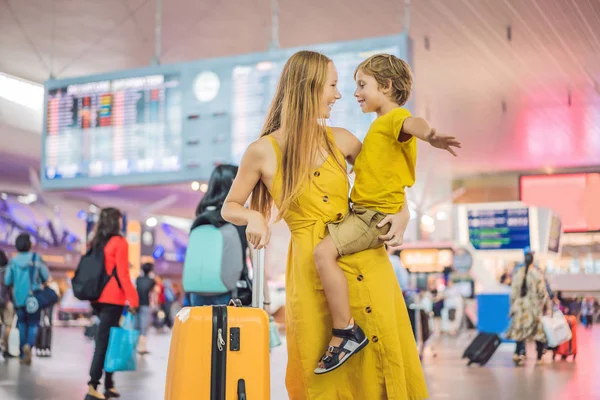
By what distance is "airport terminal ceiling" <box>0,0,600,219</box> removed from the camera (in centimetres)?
1095

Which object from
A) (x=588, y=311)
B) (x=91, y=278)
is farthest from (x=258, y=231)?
(x=588, y=311)

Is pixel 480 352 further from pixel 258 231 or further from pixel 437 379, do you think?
pixel 258 231

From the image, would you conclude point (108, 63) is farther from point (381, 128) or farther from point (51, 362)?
point (381, 128)

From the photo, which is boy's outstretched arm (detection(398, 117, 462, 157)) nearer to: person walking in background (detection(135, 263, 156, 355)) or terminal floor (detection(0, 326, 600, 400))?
terminal floor (detection(0, 326, 600, 400))

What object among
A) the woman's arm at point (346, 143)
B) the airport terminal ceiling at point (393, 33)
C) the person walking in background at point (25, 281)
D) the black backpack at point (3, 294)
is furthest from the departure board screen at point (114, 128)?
the woman's arm at point (346, 143)

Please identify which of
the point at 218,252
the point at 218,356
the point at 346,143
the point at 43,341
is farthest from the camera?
the point at 43,341

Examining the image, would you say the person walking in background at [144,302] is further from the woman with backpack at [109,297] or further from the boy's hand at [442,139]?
the boy's hand at [442,139]

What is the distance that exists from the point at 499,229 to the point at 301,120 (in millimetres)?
23499

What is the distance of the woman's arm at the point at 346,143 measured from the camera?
2.48 meters

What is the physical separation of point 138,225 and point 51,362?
1837 centimetres

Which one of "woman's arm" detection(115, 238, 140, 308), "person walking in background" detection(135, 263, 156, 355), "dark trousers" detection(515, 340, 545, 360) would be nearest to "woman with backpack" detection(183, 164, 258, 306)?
"woman's arm" detection(115, 238, 140, 308)

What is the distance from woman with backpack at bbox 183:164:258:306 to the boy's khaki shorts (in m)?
2.18

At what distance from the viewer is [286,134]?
2.39 metres

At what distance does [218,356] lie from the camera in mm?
2303
